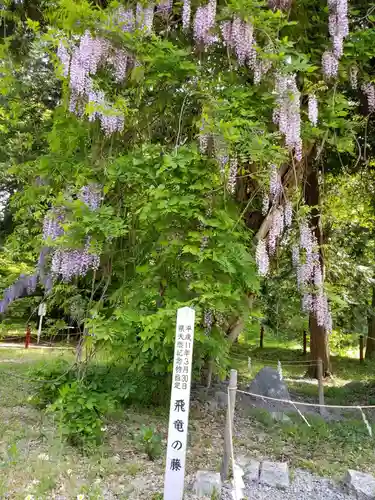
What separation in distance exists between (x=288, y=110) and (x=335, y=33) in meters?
1.10

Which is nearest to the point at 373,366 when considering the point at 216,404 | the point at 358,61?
the point at 216,404

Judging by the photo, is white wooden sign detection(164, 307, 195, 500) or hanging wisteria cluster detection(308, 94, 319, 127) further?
hanging wisteria cluster detection(308, 94, 319, 127)

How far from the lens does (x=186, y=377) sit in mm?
2986

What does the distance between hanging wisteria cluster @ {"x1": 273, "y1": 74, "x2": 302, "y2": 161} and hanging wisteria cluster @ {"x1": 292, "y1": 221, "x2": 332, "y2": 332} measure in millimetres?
1041

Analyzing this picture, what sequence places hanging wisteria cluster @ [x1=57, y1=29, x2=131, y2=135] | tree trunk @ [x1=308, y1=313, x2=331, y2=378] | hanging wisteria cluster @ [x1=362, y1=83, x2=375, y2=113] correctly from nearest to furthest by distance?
hanging wisteria cluster @ [x1=57, y1=29, x2=131, y2=135]
hanging wisteria cluster @ [x1=362, y1=83, x2=375, y2=113]
tree trunk @ [x1=308, y1=313, x2=331, y2=378]

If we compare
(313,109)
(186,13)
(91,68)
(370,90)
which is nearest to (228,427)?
(313,109)

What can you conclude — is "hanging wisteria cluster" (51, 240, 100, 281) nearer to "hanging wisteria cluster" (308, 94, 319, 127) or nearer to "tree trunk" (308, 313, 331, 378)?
"hanging wisteria cluster" (308, 94, 319, 127)

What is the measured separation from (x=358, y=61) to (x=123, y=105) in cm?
259

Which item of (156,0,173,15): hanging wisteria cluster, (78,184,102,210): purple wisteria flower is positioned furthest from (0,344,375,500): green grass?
(156,0,173,15): hanging wisteria cluster

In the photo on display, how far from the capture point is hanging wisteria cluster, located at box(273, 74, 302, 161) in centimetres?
401

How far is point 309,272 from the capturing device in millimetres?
4926

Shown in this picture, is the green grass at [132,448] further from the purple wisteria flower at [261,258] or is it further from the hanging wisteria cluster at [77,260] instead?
the purple wisteria flower at [261,258]

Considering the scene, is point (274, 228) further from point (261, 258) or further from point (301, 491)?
point (301, 491)

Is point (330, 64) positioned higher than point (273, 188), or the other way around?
point (330, 64)
